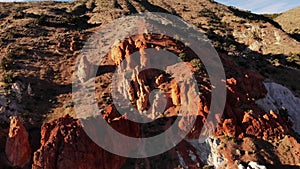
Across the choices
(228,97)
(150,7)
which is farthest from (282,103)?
(150,7)

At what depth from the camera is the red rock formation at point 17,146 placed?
1204 inches

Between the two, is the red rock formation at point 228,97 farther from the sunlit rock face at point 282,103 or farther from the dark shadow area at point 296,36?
the dark shadow area at point 296,36

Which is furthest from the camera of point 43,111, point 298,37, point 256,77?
point 298,37

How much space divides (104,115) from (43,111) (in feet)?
25.9

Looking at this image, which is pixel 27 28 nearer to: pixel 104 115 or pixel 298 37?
pixel 104 115

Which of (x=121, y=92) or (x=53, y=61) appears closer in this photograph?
(x=121, y=92)

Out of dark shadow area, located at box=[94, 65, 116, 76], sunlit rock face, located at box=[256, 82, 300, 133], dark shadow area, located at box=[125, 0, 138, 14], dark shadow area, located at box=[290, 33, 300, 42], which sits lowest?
dark shadow area, located at box=[125, 0, 138, 14]

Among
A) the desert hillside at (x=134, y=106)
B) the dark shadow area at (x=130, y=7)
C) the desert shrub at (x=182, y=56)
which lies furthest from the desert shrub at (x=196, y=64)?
the dark shadow area at (x=130, y=7)

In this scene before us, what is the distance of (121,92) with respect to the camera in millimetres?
39188

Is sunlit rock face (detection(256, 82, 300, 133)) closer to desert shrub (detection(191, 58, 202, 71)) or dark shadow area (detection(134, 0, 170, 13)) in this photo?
desert shrub (detection(191, 58, 202, 71))

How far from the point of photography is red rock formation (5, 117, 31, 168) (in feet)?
100

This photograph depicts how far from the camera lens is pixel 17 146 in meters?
30.8

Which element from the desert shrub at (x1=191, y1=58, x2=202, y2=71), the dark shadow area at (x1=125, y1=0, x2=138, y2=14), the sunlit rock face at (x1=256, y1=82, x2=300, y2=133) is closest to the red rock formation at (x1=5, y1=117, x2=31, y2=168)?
the desert shrub at (x1=191, y1=58, x2=202, y2=71)

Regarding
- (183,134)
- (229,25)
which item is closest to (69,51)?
(183,134)
